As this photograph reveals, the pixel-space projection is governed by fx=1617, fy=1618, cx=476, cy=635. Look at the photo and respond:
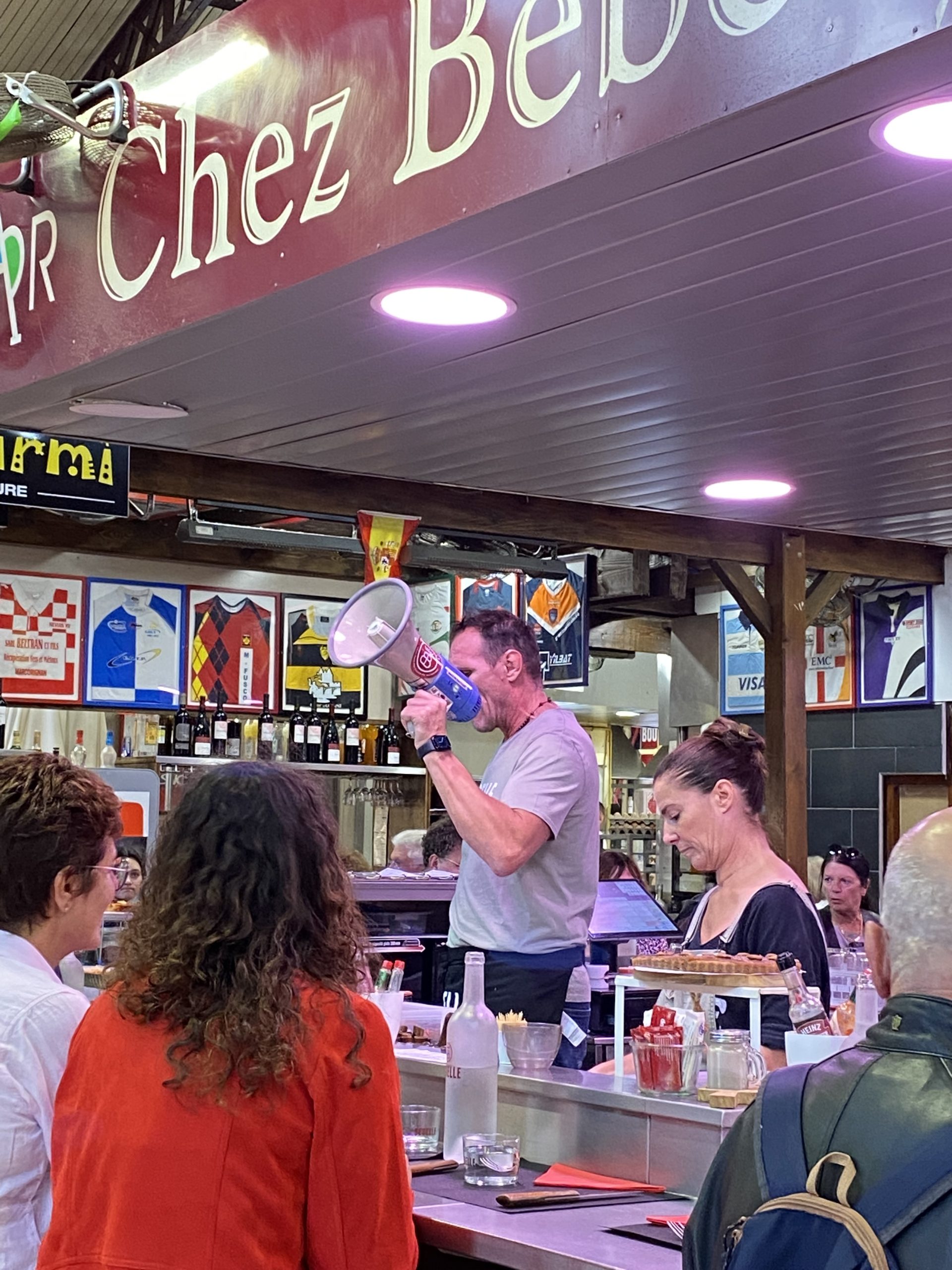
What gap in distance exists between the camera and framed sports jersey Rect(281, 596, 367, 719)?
35.0 feet

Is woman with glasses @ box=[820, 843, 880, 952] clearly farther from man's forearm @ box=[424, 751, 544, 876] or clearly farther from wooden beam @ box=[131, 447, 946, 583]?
man's forearm @ box=[424, 751, 544, 876]

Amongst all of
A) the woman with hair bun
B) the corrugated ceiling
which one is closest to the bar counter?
the woman with hair bun

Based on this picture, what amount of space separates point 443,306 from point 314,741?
7.49 metres

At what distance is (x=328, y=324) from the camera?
3402mm

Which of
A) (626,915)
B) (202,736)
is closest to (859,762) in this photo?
(626,915)

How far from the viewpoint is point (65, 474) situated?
5781 millimetres

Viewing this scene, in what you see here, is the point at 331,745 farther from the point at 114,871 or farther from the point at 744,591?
the point at 114,871

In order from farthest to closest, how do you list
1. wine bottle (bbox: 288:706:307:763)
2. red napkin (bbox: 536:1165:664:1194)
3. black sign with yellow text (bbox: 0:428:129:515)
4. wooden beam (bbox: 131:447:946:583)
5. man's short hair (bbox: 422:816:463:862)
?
1. wine bottle (bbox: 288:706:307:763)
2. man's short hair (bbox: 422:816:463:862)
3. wooden beam (bbox: 131:447:946:583)
4. black sign with yellow text (bbox: 0:428:129:515)
5. red napkin (bbox: 536:1165:664:1194)

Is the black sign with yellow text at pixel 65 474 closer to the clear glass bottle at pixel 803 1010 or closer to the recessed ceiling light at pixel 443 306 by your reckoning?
the recessed ceiling light at pixel 443 306

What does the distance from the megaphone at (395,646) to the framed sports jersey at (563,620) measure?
6155mm

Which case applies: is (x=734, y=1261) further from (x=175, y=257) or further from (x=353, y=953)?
(x=175, y=257)

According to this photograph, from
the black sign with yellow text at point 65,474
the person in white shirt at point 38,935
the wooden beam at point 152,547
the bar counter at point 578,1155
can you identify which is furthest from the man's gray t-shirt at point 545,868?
the wooden beam at point 152,547

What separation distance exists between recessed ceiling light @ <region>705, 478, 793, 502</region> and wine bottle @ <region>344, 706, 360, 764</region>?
5616 millimetres

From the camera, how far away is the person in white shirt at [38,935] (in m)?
2.36
